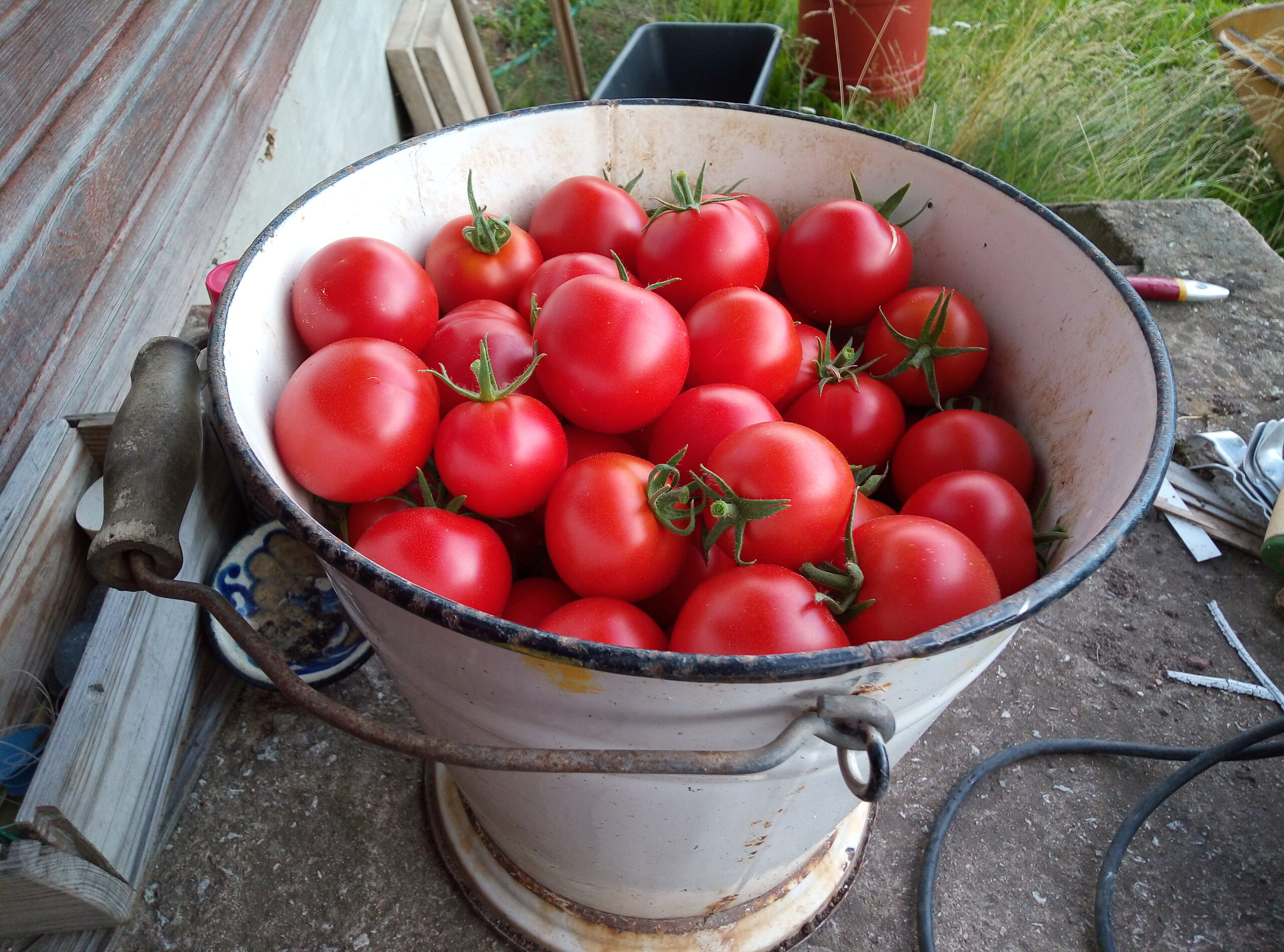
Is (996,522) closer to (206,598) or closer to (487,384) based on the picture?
(487,384)

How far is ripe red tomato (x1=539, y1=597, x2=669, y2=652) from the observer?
75cm

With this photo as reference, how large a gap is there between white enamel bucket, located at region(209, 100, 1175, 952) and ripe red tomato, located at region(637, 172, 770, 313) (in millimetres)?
211

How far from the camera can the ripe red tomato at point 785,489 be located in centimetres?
78

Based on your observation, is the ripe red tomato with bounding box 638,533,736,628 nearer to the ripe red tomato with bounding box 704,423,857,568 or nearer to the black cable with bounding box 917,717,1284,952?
the ripe red tomato with bounding box 704,423,857,568

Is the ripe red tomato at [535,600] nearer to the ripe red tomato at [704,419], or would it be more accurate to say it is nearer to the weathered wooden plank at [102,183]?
the ripe red tomato at [704,419]

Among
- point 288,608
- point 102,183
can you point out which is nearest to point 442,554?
point 288,608

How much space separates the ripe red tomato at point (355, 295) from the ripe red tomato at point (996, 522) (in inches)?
25.0

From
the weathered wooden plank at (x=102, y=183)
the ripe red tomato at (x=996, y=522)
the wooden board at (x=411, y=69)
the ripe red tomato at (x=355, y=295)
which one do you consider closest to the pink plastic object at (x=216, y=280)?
the weathered wooden plank at (x=102, y=183)

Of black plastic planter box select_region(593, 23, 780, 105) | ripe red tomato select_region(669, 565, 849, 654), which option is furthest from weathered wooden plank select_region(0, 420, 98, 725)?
black plastic planter box select_region(593, 23, 780, 105)

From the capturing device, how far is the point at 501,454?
823 mm

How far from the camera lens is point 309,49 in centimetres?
210

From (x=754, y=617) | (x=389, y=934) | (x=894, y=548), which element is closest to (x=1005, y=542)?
(x=894, y=548)

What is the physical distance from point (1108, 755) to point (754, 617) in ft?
3.48

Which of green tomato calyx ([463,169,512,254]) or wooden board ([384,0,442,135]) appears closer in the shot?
green tomato calyx ([463,169,512,254])
